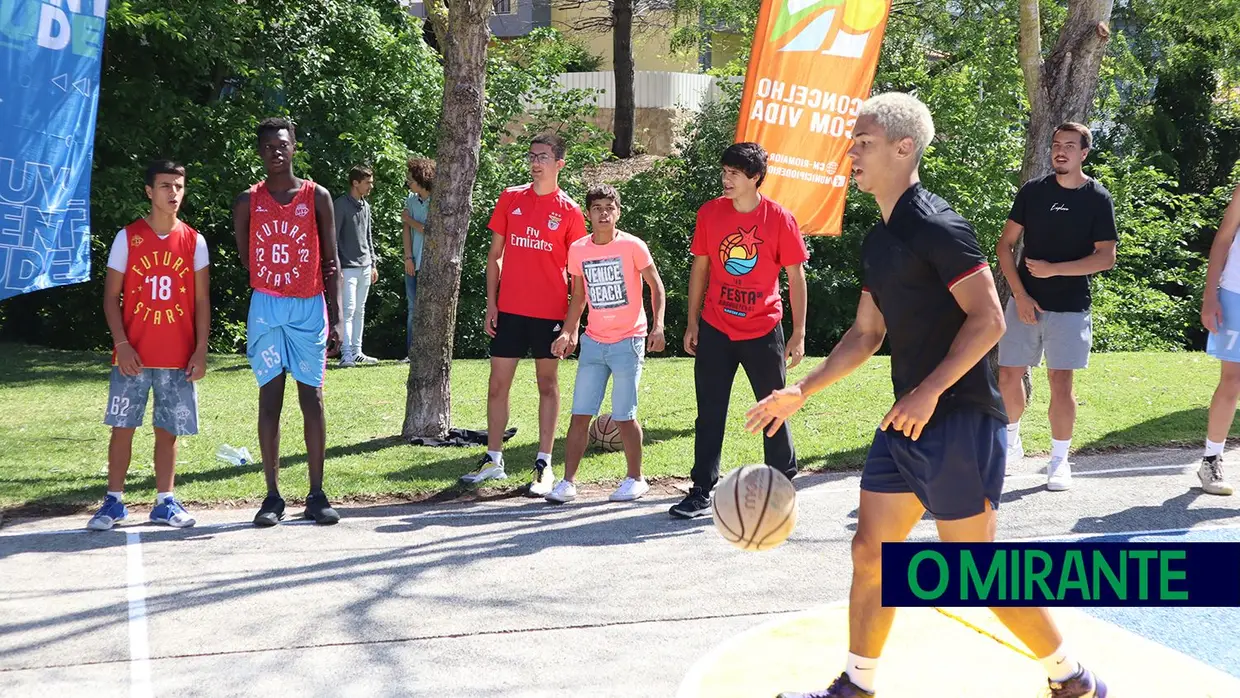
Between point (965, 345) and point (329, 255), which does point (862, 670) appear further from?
point (329, 255)

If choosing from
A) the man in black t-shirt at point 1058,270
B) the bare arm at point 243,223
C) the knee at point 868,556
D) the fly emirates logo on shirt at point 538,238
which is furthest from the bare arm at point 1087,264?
the bare arm at point 243,223

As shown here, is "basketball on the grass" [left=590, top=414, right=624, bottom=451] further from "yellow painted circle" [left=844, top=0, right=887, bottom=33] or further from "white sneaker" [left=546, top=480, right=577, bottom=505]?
"yellow painted circle" [left=844, top=0, right=887, bottom=33]

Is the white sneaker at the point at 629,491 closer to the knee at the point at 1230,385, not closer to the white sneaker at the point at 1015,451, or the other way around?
the white sneaker at the point at 1015,451

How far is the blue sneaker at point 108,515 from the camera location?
6750 mm

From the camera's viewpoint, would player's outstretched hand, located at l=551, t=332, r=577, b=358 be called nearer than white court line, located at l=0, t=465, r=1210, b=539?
No

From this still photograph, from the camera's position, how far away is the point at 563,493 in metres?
7.71

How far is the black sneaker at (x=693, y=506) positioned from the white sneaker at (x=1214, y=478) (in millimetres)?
3246

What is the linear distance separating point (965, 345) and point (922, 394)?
21 cm

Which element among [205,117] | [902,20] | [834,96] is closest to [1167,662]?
[834,96]

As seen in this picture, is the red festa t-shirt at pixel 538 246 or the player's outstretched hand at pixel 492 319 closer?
the red festa t-shirt at pixel 538 246

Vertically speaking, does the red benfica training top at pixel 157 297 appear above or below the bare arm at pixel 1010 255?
below

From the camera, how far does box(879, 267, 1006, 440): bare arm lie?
151 inches

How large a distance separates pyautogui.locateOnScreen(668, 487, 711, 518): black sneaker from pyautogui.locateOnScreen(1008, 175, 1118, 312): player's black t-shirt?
2567 millimetres

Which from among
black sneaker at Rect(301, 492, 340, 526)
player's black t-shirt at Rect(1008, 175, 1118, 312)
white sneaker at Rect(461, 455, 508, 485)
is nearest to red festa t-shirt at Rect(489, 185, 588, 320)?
white sneaker at Rect(461, 455, 508, 485)
